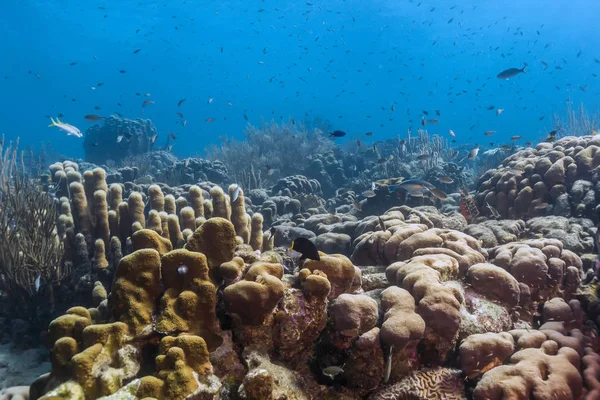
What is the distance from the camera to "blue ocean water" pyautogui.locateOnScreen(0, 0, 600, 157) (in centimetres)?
6412

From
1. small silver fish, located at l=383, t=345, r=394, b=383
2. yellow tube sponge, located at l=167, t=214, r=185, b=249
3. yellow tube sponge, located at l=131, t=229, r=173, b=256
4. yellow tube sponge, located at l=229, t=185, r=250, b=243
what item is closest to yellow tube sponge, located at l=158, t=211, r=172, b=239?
yellow tube sponge, located at l=167, t=214, r=185, b=249

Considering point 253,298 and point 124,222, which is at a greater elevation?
point 124,222

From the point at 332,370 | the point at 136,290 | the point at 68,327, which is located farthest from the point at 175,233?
the point at 332,370

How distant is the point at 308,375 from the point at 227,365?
27.0 inches

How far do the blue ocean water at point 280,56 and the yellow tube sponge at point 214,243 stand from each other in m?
30.4

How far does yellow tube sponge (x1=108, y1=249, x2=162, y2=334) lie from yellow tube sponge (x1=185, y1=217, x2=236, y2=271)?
34cm

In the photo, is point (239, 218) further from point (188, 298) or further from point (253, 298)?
point (253, 298)

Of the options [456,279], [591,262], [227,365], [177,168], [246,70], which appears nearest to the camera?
[227,365]

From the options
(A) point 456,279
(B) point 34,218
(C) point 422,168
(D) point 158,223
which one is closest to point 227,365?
(A) point 456,279

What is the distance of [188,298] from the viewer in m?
2.62

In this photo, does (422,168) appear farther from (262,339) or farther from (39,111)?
(39,111)

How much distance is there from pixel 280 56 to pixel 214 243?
128935 mm

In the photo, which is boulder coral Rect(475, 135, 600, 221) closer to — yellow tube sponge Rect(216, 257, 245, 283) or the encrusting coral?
the encrusting coral

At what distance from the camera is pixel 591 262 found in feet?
15.5
